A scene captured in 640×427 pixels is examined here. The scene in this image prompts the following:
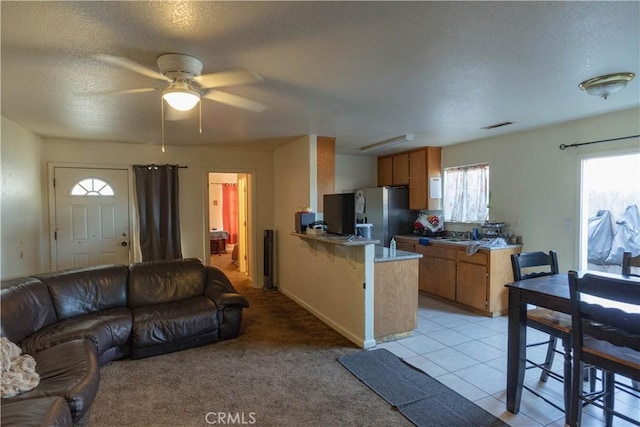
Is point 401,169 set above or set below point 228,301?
above

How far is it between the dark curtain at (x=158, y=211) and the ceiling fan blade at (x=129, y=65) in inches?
119

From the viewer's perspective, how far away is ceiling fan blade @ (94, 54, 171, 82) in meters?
2.05

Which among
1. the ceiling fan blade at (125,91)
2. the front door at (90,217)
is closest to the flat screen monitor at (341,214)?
the ceiling fan blade at (125,91)

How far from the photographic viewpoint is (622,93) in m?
2.81

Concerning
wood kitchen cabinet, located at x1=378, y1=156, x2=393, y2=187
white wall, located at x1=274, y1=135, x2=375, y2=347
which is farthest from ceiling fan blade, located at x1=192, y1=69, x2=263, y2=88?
wood kitchen cabinet, located at x1=378, y1=156, x2=393, y2=187

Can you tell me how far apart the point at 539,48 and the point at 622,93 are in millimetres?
1480

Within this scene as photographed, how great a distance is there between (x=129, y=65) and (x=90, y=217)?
3554 mm

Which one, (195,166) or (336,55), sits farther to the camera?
(195,166)

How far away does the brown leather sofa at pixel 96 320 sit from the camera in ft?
6.24

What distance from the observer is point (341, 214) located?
3.67m

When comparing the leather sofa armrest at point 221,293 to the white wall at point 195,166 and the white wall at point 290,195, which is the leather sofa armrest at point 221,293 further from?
the white wall at point 195,166

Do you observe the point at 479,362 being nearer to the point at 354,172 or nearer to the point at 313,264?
the point at 313,264

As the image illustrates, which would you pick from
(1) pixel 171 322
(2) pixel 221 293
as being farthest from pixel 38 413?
(2) pixel 221 293

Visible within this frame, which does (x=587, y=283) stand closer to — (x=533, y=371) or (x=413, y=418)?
(x=413, y=418)
